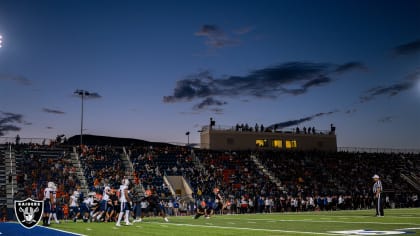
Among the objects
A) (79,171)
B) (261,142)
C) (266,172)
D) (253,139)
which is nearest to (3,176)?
(79,171)

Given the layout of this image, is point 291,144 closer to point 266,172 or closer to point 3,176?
point 266,172

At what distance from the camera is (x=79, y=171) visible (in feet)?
144

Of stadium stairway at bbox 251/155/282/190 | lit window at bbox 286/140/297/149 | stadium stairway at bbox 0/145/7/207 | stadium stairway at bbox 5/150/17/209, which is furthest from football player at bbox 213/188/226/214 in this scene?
lit window at bbox 286/140/297/149

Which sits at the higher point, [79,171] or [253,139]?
[253,139]

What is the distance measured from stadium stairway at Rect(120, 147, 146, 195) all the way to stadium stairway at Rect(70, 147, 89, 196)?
4043 mm

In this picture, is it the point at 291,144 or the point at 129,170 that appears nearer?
the point at 129,170

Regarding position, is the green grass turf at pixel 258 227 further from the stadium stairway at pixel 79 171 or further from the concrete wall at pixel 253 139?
the concrete wall at pixel 253 139

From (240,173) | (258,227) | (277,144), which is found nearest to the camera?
(258,227)

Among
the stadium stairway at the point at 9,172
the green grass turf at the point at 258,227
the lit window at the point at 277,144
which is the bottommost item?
the green grass turf at the point at 258,227

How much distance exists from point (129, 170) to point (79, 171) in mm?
4634

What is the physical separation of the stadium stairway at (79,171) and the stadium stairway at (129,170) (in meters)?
4.04

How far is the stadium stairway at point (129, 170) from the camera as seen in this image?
1684 inches

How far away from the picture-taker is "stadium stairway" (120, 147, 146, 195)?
42781 millimetres

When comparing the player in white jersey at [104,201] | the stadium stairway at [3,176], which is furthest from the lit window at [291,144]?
the player in white jersey at [104,201]
